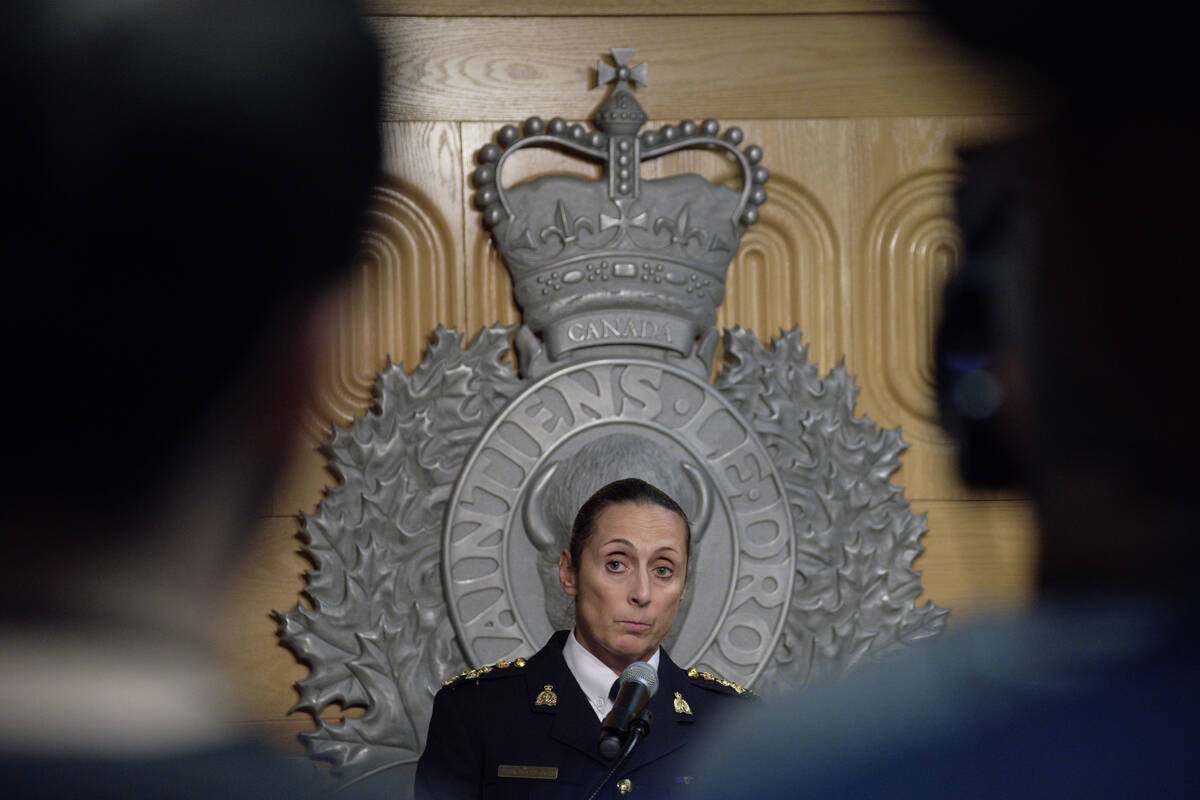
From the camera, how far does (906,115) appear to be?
276cm

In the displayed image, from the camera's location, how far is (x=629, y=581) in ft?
5.16

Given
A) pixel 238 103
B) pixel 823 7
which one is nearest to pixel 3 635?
pixel 238 103

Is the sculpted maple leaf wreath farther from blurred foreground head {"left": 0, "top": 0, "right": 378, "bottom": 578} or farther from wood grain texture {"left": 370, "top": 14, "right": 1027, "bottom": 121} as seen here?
wood grain texture {"left": 370, "top": 14, "right": 1027, "bottom": 121}

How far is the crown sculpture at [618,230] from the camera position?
8.39ft

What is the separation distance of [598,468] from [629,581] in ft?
2.99

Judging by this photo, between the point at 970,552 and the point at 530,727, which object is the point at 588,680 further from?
the point at 970,552

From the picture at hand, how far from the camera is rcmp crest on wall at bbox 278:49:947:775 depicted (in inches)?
97.7

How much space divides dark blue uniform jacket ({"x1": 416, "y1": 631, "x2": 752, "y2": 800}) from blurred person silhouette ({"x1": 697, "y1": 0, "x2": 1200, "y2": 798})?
0.50 m

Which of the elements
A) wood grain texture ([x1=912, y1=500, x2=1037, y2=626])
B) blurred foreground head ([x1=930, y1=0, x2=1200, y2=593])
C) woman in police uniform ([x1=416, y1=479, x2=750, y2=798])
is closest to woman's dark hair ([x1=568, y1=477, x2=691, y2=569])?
woman in police uniform ([x1=416, y1=479, x2=750, y2=798])

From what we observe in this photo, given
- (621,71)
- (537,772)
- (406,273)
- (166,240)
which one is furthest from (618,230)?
(537,772)

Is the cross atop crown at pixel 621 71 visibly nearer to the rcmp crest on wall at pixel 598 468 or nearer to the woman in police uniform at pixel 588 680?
the rcmp crest on wall at pixel 598 468

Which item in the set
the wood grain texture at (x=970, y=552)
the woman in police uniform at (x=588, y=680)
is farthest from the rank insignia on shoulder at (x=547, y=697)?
the wood grain texture at (x=970, y=552)

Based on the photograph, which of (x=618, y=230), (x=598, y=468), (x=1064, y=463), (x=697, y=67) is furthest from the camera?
(x=1064, y=463)

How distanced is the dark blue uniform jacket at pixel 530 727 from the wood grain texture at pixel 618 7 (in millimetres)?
1437
